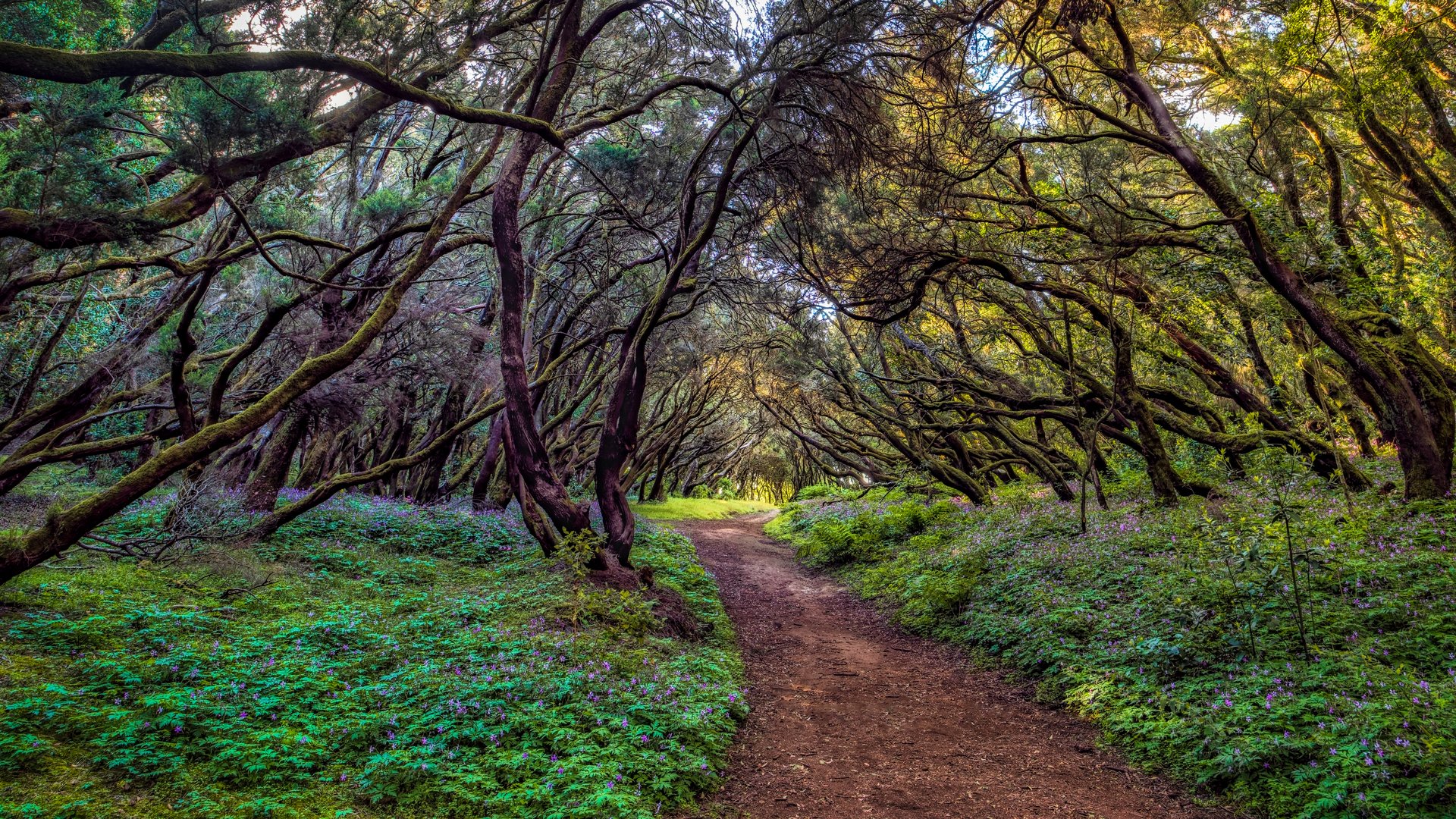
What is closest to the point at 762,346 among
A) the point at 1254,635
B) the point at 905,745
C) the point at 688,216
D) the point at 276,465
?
the point at 688,216

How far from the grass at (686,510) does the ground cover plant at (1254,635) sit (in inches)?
626

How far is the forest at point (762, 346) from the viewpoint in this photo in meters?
3.99

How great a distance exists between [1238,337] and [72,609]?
53.8 ft

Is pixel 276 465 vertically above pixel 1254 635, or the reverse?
pixel 276 465

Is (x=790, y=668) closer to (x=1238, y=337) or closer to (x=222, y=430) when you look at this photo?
(x=222, y=430)

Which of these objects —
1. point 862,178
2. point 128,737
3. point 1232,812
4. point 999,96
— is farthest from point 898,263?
point 128,737

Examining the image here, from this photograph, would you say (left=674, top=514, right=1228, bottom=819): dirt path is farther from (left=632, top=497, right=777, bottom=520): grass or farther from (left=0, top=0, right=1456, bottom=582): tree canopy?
(left=632, top=497, right=777, bottom=520): grass

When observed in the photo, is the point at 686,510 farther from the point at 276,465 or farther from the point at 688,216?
the point at 688,216

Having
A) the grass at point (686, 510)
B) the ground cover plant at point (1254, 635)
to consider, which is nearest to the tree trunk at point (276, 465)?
the ground cover plant at point (1254, 635)

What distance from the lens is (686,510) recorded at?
28328mm

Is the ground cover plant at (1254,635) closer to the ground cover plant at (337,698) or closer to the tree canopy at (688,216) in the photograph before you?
the tree canopy at (688,216)

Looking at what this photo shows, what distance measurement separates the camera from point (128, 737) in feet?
10.9

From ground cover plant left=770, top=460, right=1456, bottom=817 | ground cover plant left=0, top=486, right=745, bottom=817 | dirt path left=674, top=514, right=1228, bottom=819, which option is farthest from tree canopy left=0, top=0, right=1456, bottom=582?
dirt path left=674, top=514, right=1228, bottom=819

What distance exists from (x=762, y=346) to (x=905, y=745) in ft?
35.7
